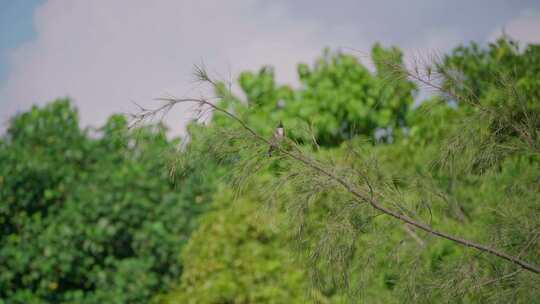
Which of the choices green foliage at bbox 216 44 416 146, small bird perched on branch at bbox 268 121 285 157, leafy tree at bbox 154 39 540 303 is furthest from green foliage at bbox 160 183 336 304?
small bird perched on branch at bbox 268 121 285 157

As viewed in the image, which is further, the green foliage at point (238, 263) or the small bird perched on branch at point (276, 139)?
the green foliage at point (238, 263)

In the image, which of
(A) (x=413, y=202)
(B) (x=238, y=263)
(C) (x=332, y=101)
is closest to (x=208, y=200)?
(B) (x=238, y=263)

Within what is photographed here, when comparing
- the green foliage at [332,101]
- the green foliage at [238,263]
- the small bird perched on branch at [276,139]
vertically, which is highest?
the green foliage at [332,101]

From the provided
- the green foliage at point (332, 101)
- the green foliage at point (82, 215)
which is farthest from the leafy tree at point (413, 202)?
the green foliage at point (82, 215)

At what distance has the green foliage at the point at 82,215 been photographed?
5539 millimetres

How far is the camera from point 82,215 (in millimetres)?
5695

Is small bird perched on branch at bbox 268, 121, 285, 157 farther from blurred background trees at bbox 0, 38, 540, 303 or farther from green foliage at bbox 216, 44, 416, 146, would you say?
green foliage at bbox 216, 44, 416, 146

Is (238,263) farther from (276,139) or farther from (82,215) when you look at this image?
(276,139)

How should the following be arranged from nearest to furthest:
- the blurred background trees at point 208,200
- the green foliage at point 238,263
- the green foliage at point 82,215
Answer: the blurred background trees at point 208,200 < the green foliage at point 238,263 < the green foliage at point 82,215

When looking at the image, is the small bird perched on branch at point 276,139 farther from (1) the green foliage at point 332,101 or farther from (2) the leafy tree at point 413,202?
(1) the green foliage at point 332,101

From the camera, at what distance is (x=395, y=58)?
7.59 feet

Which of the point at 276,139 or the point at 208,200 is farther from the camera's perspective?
the point at 208,200

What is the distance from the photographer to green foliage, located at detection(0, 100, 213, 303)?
5539mm

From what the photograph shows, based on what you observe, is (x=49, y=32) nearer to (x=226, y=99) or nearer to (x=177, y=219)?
(x=177, y=219)
